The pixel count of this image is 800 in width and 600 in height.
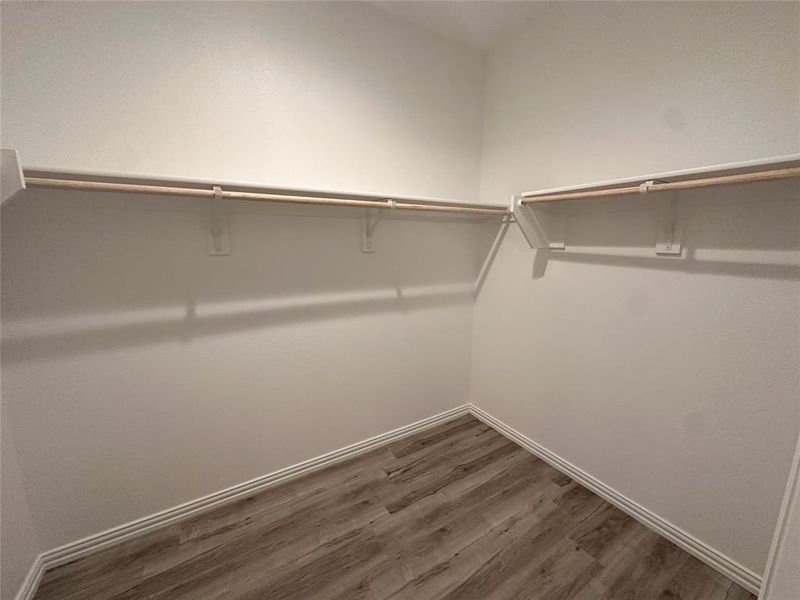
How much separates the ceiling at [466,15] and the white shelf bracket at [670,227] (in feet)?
3.98

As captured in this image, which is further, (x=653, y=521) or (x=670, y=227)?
(x=653, y=521)

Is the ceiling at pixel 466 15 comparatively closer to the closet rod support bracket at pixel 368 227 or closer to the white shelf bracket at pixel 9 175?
the closet rod support bracket at pixel 368 227

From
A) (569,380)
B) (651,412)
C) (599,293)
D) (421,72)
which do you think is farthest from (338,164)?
(651,412)

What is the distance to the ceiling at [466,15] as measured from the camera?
159 cm

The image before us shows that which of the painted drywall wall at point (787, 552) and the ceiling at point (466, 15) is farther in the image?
the ceiling at point (466, 15)

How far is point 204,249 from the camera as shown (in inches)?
53.6

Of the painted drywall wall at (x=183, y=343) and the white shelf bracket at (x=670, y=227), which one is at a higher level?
the white shelf bracket at (x=670, y=227)

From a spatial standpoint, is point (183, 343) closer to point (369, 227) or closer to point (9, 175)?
point (9, 175)

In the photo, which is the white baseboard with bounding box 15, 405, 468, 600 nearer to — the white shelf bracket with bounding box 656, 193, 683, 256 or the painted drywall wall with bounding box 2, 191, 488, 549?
the painted drywall wall with bounding box 2, 191, 488, 549

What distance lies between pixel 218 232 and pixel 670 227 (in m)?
1.83

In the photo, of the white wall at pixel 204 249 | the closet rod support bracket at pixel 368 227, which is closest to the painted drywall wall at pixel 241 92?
the white wall at pixel 204 249

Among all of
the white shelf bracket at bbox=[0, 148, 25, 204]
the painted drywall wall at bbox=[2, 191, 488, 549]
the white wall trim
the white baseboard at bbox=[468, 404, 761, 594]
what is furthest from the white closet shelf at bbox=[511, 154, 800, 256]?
the white wall trim

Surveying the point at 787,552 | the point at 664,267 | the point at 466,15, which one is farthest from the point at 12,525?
the point at 466,15

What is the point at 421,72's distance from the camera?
1.78m
